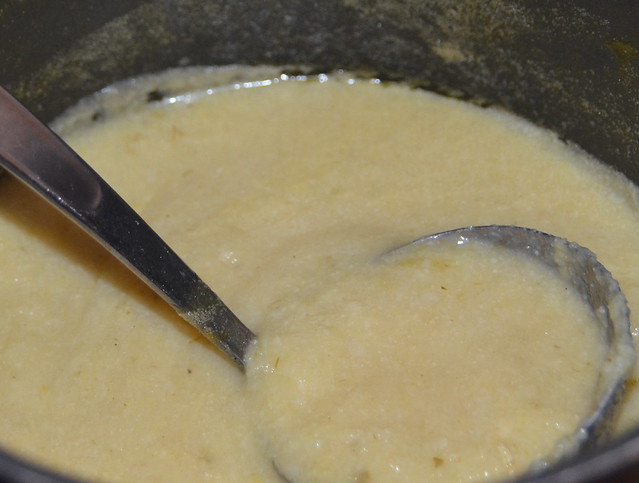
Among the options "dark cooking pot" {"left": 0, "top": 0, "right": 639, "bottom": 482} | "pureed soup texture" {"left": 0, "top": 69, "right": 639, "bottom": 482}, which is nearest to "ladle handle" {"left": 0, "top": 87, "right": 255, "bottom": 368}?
"pureed soup texture" {"left": 0, "top": 69, "right": 639, "bottom": 482}

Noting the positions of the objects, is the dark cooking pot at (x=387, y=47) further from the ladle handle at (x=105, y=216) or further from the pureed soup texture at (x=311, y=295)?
the ladle handle at (x=105, y=216)

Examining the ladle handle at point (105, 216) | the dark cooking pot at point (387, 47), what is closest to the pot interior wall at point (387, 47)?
the dark cooking pot at point (387, 47)

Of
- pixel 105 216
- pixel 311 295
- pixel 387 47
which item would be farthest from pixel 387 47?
pixel 105 216

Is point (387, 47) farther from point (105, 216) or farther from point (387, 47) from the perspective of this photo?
point (105, 216)

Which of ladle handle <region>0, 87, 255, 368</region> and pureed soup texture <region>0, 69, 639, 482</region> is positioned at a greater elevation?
ladle handle <region>0, 87, 255, 368</region>

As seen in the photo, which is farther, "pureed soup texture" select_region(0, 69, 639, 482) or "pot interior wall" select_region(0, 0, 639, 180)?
"pot interior wall" select_region(0, 0, 639, 180)

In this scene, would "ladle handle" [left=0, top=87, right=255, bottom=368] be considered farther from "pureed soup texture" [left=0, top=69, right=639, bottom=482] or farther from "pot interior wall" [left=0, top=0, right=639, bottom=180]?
"pot interior wall" [left=0, top=0, right=639, bottom=180]
